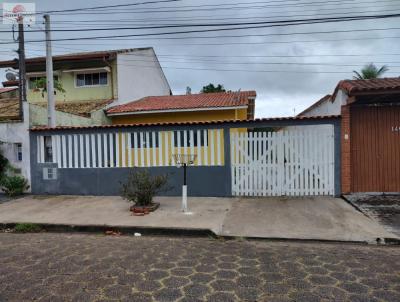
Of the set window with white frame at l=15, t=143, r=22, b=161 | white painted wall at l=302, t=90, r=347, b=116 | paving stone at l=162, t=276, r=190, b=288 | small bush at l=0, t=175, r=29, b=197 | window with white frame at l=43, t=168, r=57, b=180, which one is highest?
white painted wall at l=302, t=90, r=347, b=116

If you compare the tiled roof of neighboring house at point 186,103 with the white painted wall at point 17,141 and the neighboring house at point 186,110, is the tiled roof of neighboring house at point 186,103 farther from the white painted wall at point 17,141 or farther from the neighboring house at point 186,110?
the white painted wall at point 17,141

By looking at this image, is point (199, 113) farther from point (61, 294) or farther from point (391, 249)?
point (61, 294)

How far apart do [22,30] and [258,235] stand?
431 inches

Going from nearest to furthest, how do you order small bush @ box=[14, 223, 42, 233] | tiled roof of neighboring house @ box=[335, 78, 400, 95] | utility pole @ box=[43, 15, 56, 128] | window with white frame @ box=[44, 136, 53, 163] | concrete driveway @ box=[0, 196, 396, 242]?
concrete driveway @ box=[0, 196, 396, 242] → small bush @ box=[14, 223, 42, 233] → tiled roof of neighboring house @ box=[335, 78, 400, 95] → window with white frame @ box=[44, 136, 53, 163] → utility pole @ box=[43, 15, 56, 128]

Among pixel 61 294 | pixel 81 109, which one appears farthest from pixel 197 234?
pixel 81 109

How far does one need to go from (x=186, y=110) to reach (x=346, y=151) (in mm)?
7956

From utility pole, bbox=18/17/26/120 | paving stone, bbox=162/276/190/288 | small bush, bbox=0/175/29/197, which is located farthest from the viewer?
utility pole, bbox=18/17/26/120

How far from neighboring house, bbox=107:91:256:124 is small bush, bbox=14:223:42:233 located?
902 cm

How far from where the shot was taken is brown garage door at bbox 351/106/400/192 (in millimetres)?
9438

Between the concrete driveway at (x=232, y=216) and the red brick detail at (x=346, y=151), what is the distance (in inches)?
26.6

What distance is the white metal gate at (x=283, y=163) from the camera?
9.39 meters

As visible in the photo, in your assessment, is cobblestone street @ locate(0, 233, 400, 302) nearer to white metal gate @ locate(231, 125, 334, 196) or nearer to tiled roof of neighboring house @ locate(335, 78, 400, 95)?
white metal gate @ locate(231, 125, 334, 196)

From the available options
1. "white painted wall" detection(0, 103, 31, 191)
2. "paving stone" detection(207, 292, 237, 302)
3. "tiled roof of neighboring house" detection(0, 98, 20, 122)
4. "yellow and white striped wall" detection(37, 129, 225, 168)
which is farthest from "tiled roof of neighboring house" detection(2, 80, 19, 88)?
"paving stone" detection(207, 292, 237, 302)

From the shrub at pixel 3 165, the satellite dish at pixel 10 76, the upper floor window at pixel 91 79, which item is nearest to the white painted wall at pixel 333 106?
the shrub at pixel 3 165
